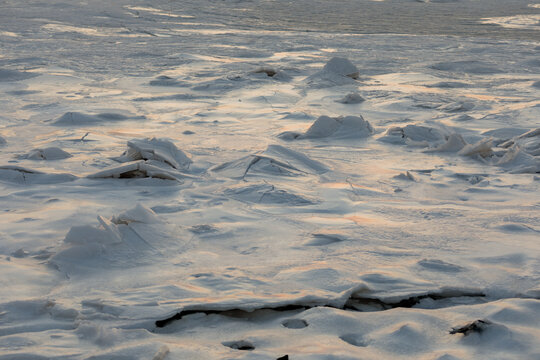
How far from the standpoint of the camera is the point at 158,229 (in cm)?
253

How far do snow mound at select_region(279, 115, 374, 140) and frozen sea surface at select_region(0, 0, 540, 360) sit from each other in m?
0.01

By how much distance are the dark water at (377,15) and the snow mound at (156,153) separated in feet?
22.5

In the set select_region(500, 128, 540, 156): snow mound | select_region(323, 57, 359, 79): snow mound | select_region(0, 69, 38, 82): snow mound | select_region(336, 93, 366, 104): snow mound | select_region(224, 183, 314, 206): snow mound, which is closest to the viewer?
select_region(224, 183, 314, 206): snow mound

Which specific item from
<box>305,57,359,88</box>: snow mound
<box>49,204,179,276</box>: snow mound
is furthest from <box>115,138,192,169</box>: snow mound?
<box>305,57,359,88</box>: snow mound

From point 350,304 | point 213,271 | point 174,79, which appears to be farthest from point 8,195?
point 174,79

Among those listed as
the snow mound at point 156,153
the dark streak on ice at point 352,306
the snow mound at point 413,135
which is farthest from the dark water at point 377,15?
the dark streak on ice at point 352,306

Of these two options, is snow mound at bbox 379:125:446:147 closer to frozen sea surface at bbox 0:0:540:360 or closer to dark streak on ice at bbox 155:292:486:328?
frozen sea surface at bbox 0:0:540:360

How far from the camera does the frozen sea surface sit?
6.10 feet

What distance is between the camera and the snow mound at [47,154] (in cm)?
361

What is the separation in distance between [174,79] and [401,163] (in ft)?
9.85

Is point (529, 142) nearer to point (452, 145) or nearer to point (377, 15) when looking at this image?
point (452, 145)

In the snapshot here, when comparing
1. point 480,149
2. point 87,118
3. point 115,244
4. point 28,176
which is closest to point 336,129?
point 480,149

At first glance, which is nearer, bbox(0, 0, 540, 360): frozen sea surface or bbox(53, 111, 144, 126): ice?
bbox(0, 0, 540, 360): frozen sea surface

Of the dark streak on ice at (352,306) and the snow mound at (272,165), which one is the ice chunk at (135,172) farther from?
the dark streak on ice at (352,306)
